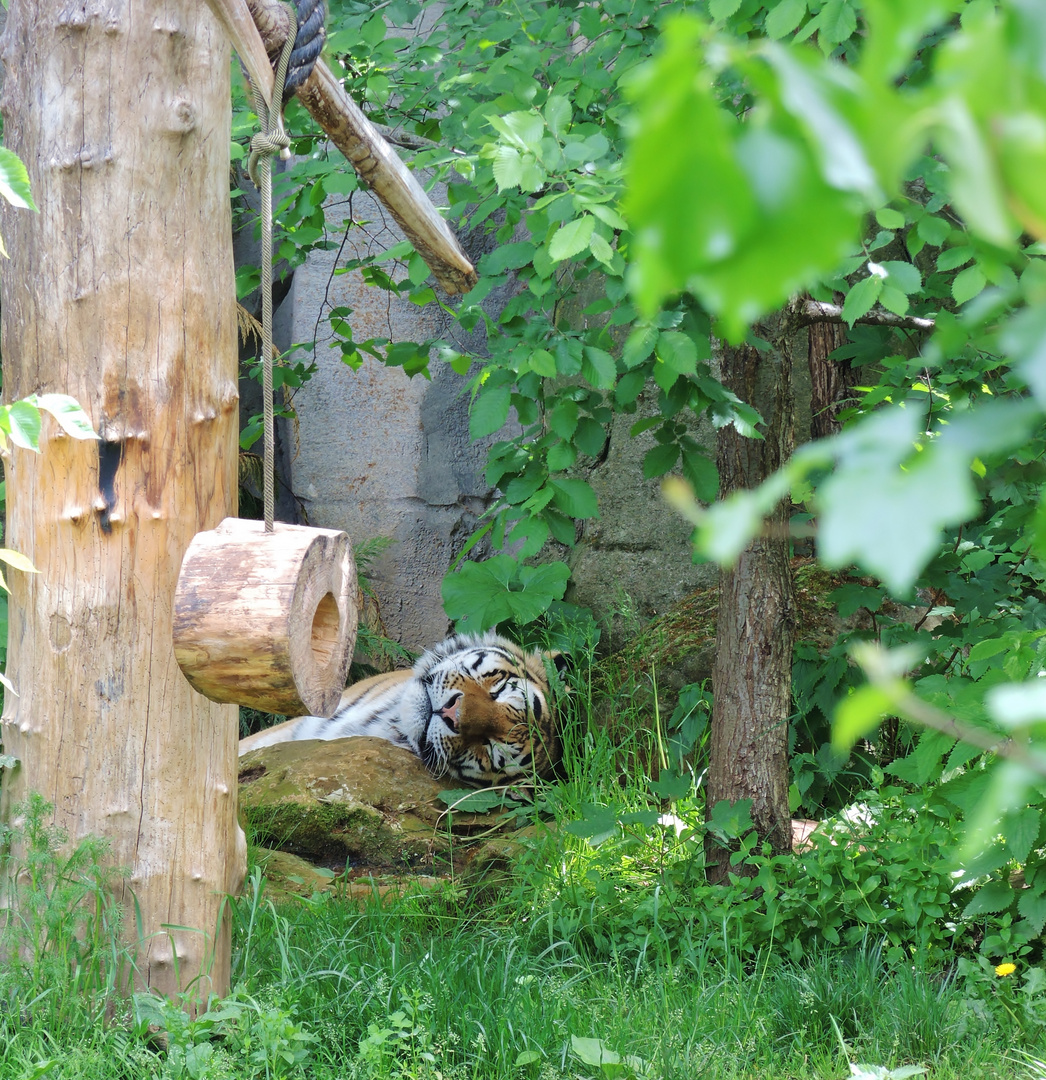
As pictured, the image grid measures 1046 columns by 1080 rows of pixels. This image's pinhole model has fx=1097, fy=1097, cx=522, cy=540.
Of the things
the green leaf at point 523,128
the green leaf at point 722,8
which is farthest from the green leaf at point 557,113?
the green leaf at point 722,8

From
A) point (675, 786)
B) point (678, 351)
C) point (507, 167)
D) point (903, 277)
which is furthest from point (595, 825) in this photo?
point (507, 167)

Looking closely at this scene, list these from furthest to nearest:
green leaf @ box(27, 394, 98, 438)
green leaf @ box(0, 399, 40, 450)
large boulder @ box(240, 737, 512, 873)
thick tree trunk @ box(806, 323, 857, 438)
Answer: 1. thick tree trunk @ box(806, 323, 857, 438)
2. large boulder @ box(240, 737, 512, 873)
3. green leaf @ box(27, 394, 98, 438)
4. green leaf @ box(0, 399, 40, 450)

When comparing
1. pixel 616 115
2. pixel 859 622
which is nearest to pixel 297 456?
pixel 859 622

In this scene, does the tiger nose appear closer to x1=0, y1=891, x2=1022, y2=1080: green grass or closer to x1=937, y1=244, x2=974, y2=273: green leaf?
x1=0, y1=891, x2=1022, y2=1080: green grass

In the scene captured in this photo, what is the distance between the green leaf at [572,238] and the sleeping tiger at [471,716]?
233cm

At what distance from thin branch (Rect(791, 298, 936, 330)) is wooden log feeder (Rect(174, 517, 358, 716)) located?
1804 mm

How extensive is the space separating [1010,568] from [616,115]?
73.1 inches

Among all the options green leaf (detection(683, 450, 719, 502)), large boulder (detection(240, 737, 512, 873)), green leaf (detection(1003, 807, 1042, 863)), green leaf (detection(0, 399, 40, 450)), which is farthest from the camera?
large boulder (detection(240, 737, 512, 873))

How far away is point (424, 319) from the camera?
6633 mm

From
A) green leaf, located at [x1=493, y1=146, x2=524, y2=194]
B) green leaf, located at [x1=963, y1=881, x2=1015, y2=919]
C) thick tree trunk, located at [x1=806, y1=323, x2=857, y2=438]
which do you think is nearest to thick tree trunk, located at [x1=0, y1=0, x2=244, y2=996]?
green leaf, located at [x1=493, y1=146, x2=524, y2=194]

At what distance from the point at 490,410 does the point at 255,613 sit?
114 cm

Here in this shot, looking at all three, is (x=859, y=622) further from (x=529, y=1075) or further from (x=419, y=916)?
(x=529, y=1075)

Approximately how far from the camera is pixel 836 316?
336cm

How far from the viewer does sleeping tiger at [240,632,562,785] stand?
15.0 ft
